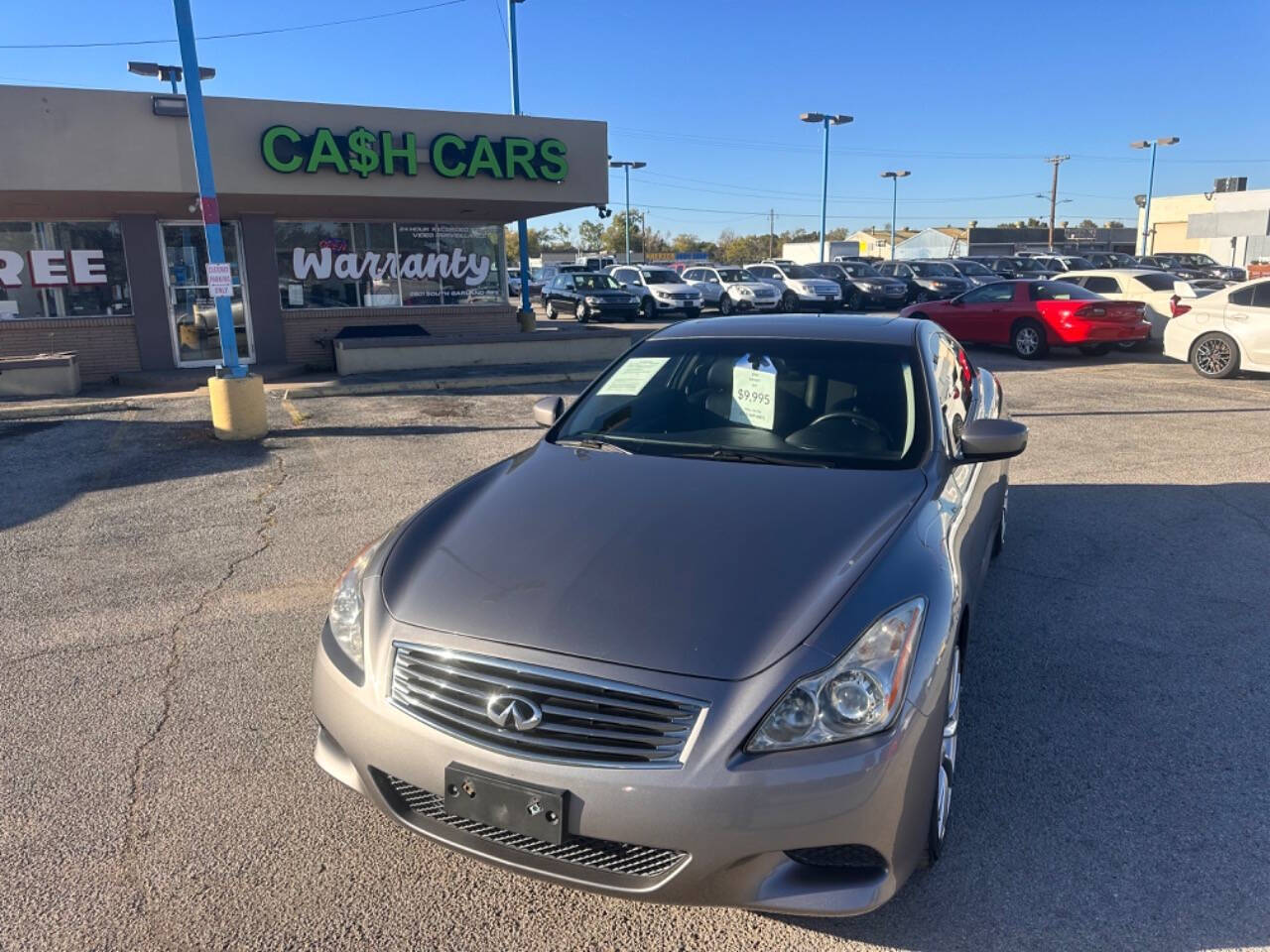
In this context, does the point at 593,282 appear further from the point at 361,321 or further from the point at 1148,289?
the point at 1148,289

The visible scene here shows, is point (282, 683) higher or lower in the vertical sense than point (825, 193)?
lower

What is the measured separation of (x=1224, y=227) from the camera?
175 feet

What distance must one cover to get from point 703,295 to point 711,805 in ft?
92.2

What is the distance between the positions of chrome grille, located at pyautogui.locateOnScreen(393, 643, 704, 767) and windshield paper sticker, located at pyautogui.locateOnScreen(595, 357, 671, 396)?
205cm

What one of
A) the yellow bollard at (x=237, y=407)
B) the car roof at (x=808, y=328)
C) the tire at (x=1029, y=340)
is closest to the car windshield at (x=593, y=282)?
the tire at (x=1029, y=340)

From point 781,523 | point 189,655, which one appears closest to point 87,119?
point 189,655

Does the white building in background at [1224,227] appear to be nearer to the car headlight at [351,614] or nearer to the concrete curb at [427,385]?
the concrete curb at [427,385]

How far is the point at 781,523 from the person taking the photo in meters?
3.03

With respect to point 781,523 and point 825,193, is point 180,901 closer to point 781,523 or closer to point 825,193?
point 781,523

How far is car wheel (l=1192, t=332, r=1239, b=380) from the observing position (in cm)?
1355

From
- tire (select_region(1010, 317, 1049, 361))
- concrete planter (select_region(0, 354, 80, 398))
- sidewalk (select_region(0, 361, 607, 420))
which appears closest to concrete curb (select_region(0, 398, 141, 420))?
sidewalk (select_region(0, 361, 607, 420))

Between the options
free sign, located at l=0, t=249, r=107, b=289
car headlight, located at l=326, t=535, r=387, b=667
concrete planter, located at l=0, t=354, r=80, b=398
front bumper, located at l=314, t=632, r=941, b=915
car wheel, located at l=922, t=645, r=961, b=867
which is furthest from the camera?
free sign, located at l=0, t=249, r=107, b=289

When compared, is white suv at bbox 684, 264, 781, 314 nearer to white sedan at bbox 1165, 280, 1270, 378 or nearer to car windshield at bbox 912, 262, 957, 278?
car windshield at bbox 912, 262, 957, 278

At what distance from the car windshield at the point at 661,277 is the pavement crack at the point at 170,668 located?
921 inches
